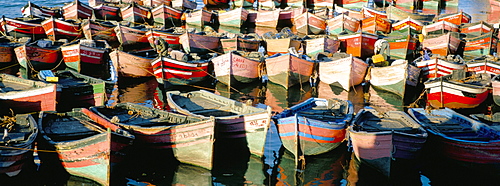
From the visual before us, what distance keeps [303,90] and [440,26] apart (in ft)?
42.3

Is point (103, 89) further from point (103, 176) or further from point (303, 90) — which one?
point (303, 90)

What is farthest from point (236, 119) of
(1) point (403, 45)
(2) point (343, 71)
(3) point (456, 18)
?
(3) point (456, 18)

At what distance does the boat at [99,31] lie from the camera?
31828 mm

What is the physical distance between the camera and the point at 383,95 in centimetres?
2423

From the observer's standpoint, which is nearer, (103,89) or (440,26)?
(103,89)

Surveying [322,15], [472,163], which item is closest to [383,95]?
[472,163]

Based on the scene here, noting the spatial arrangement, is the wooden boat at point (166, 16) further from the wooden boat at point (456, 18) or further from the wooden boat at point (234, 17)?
the wooden boat at point (456, 18)

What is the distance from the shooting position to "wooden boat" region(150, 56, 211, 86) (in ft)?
76.7

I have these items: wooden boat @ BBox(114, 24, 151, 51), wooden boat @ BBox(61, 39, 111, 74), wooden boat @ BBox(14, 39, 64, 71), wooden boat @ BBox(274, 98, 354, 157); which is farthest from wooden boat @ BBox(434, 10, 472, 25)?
wooden boat @ BBox(14, 39, 64, 71)

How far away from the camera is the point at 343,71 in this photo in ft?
78.4

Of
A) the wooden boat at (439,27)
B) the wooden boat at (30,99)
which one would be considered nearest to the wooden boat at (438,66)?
the wooden boat at (439,27)

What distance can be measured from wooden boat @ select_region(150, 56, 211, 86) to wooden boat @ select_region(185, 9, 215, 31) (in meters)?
15.5

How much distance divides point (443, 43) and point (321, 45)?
7.01m

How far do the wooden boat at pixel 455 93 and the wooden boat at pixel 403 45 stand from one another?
22.3 feet
